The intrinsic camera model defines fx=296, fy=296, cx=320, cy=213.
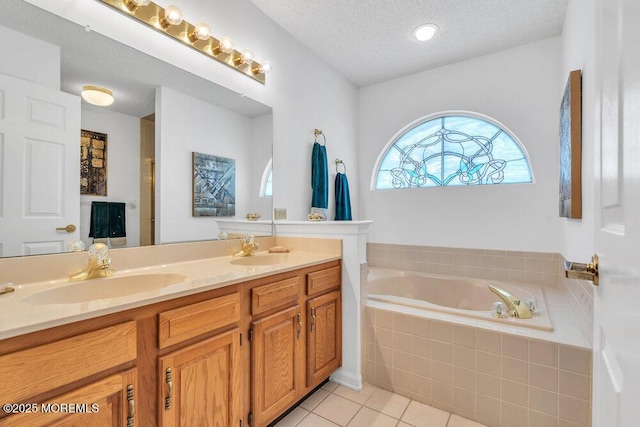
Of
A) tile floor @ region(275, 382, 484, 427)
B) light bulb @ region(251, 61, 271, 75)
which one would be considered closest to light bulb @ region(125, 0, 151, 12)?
light bulb @ region(251, 61, 271, 75)

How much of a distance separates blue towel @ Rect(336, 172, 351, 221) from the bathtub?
Answer: 0.63 metres

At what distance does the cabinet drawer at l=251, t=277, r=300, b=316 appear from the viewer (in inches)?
54.8

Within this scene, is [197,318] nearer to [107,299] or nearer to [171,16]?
[107,299]

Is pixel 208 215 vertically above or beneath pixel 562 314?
above

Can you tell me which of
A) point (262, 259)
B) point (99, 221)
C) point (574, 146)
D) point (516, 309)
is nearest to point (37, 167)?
point (99, 221)

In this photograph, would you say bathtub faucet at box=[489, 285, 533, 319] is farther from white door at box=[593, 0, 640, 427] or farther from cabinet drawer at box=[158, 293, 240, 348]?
cabinet drawer at box=[158, 293, 240, 348]

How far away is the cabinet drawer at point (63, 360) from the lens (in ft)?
2.37

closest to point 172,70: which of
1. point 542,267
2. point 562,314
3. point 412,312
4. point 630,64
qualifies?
point 630,64

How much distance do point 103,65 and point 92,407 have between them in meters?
1.42

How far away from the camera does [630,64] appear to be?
47cm

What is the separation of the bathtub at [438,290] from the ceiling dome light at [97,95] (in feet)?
6.31

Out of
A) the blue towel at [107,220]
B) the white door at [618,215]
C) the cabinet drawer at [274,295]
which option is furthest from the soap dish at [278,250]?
the white door at [618,215]

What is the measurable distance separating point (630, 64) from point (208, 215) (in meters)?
1.86

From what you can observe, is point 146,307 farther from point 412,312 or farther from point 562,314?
point 562,314
